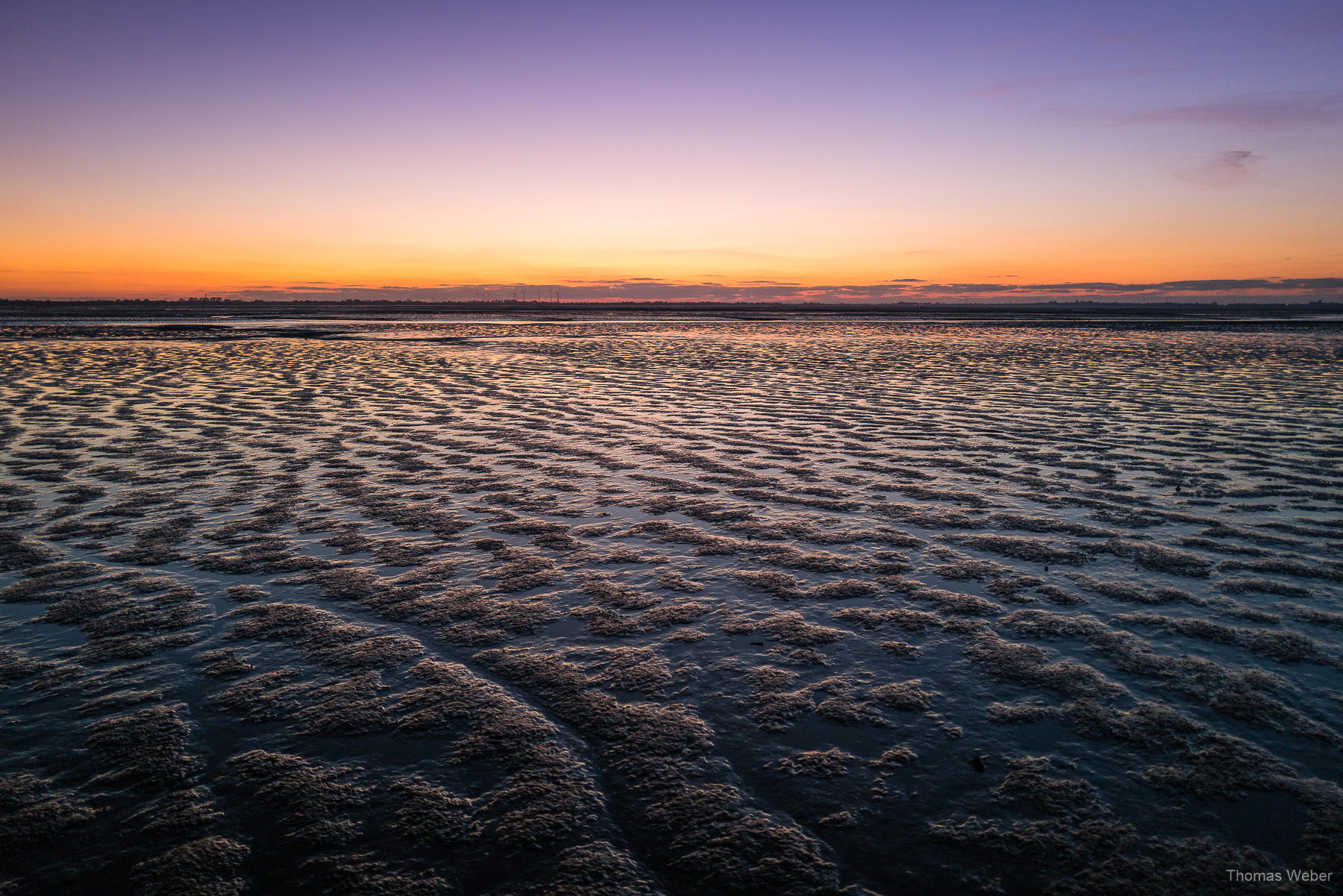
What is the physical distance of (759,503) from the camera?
943 cm

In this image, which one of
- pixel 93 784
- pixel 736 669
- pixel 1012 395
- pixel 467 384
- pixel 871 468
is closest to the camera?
pixel 93 784

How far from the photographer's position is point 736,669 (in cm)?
523

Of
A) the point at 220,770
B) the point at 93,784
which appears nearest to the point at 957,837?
the point at 220,770

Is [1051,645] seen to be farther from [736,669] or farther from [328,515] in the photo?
[328,515]

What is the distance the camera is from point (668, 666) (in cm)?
525

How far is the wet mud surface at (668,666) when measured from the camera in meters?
3.48

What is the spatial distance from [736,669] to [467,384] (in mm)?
18985

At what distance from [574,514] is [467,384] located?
14.7 metres

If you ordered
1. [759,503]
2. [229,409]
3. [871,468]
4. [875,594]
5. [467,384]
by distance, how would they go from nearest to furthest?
[875,594] < [759,503] < [871,468] < [229,409] < [467,384]

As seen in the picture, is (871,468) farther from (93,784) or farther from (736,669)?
(93,784)

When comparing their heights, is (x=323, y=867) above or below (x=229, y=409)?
below

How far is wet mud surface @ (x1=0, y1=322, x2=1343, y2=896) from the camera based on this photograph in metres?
3.48

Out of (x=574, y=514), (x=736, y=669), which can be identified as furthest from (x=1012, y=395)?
(x=736, y=669)

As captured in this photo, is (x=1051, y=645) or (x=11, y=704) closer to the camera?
(x=11, y=704)
